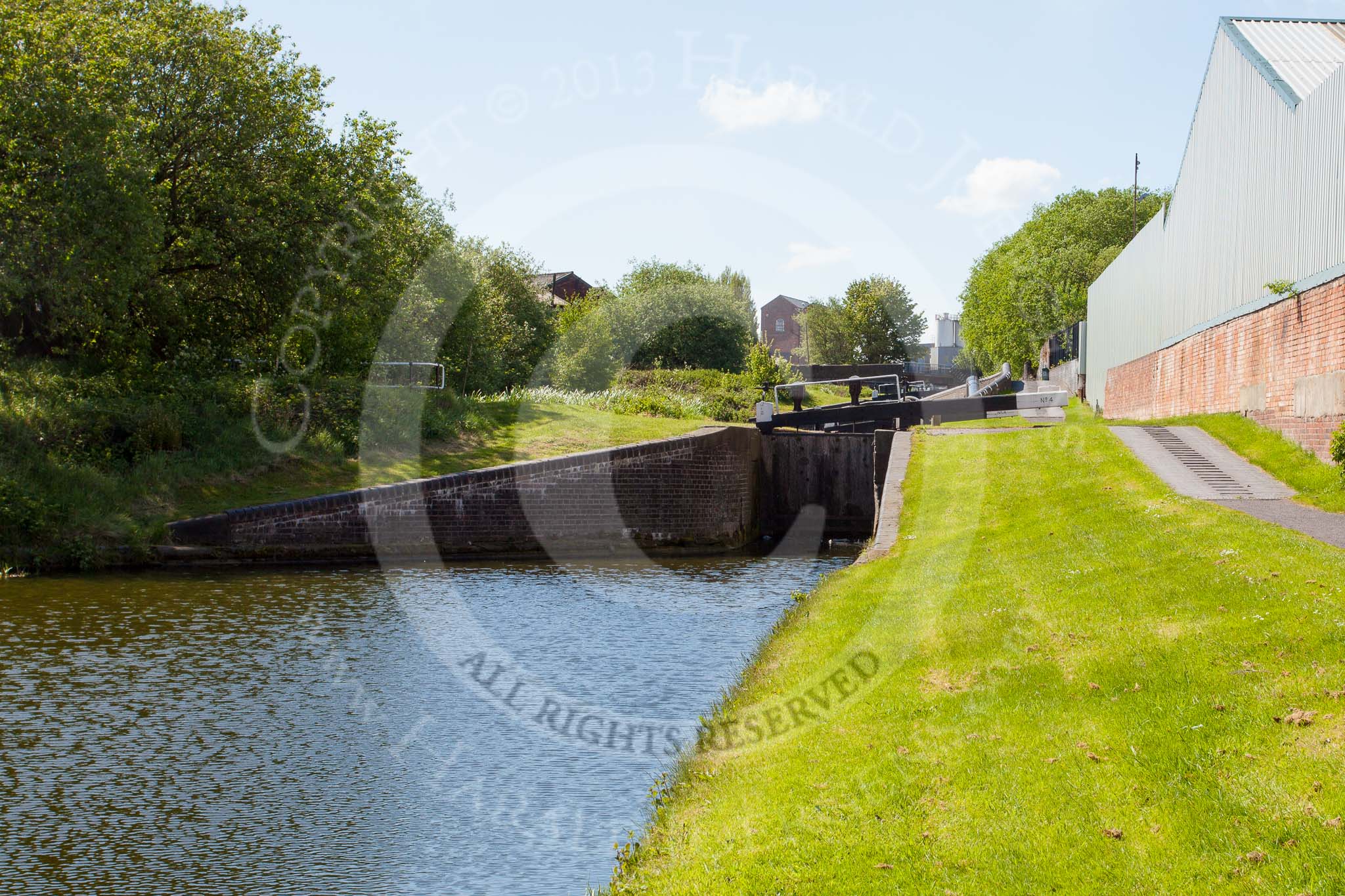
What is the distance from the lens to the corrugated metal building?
15.5 m

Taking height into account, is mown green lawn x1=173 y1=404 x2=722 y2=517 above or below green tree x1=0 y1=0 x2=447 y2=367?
below

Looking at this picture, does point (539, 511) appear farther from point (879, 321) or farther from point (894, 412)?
point (879, 321)

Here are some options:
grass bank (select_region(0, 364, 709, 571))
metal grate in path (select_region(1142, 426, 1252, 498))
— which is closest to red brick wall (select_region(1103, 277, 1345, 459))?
metal grate in path (select_region(1142, 426, 1252, 498))

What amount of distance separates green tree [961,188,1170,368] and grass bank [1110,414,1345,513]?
47.9 meters

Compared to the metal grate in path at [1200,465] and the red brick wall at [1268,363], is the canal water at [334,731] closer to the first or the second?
the metal grate in path at [1200,465]

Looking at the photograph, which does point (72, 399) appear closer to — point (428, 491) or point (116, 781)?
point (428, 491)

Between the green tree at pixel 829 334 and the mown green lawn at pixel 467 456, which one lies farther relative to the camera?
the green tree at pixel 829 334

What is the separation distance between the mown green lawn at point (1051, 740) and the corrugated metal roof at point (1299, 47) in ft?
36.6

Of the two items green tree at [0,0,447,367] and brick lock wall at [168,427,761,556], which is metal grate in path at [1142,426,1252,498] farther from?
green tree at [0,0,447,367]

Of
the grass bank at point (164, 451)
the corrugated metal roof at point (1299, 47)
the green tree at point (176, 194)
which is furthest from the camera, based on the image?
the green tree at point (176, 194)

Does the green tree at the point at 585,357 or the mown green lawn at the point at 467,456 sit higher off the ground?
the green tree at the point at 585,357

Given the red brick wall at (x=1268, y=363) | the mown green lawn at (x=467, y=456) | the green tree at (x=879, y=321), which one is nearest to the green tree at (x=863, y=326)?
Answer: the green tree at (x=879, y=321)

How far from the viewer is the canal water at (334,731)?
21.3 feet

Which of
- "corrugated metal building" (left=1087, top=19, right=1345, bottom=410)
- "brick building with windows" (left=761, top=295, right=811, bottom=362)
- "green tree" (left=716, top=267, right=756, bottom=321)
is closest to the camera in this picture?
"corrugated metal building" (left=1087, top=19, right=1345, bottom=410)
